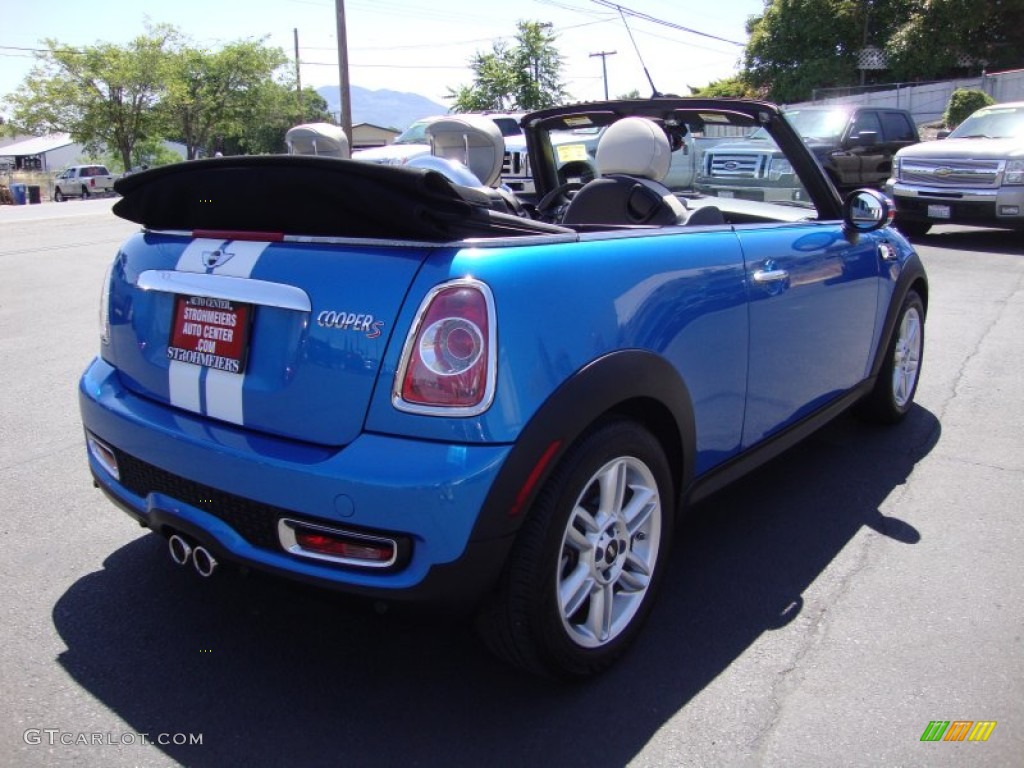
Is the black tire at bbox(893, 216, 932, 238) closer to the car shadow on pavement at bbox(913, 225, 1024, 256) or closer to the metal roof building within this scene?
the car shadow on pavement at bbox(913, 225, 1024, 256)

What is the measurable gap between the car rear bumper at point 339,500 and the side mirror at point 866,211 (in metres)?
2.43

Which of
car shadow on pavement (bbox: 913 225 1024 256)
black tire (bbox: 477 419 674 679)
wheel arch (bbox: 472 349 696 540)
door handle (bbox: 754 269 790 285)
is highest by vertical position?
door handle (bbox: 754 269 790 285)

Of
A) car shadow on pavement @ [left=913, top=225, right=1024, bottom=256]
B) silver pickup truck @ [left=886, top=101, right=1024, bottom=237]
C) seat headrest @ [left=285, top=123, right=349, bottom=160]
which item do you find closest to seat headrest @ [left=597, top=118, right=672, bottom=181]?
seat headrest @ [left=285, top=123, right=349, bottom=160]

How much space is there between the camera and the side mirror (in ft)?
12.1

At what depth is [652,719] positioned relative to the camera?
2.32 meters

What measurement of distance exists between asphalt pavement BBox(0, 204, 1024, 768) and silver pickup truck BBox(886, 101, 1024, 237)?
852 cm

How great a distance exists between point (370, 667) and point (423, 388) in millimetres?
971

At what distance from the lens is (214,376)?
2.31m

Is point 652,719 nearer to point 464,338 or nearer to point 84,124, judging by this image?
point 464,338

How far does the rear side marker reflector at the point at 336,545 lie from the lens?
2.02 m

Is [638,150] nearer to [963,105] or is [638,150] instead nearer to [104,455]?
[104,455]

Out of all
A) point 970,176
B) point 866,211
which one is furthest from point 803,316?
point 970,176

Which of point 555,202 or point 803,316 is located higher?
point 555,202
